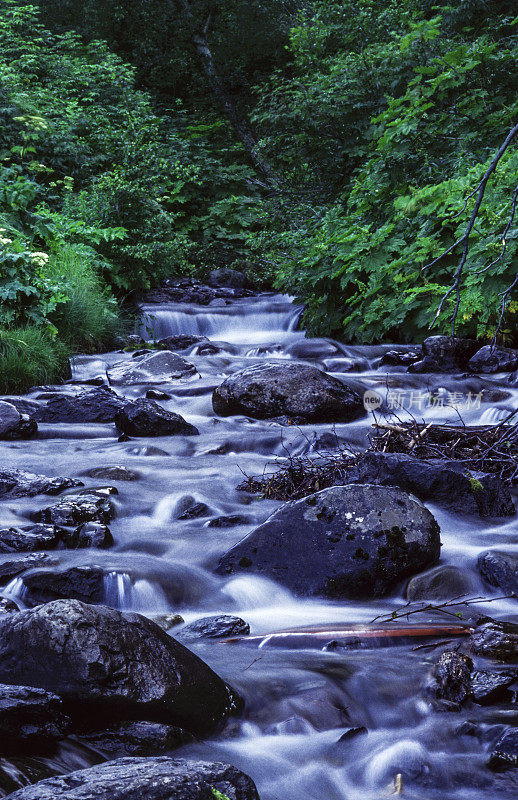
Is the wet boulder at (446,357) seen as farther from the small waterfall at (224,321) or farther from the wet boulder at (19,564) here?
the wet boulder at (19,564)

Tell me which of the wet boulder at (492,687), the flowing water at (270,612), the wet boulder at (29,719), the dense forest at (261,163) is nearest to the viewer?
the wet boulder at (29,719)

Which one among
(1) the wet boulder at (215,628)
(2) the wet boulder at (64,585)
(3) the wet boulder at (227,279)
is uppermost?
(3) the wet boulder at (227,279)

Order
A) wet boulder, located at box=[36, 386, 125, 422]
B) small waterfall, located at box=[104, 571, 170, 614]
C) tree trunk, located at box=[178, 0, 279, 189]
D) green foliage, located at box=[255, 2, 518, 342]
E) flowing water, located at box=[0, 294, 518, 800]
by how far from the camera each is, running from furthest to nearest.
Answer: tree trunk, located at box=[178, 0, 279, 189], green foliage, located at box=[255, 2, 518, 342], wet boulder, located at box=[36, 386, 125, 422], small waterfall, located at box=[104, 571, 170, 614], flowing water, located at box=[0, 294, 518, 800]

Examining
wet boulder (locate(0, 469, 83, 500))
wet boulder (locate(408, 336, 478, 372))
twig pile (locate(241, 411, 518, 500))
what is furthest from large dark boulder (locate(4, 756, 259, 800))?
wet boulder (locate(408, 336, 478, 372))

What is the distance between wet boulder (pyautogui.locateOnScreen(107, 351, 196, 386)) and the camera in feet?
33.2

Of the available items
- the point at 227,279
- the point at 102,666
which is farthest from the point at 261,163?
the point at 102,666

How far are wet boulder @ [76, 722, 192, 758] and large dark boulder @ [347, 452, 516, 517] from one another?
2517 millimetres

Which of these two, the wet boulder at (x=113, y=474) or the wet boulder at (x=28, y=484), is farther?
the wet boulder at (x=113, y=474)

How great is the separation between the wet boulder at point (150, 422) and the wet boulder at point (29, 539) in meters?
3.06

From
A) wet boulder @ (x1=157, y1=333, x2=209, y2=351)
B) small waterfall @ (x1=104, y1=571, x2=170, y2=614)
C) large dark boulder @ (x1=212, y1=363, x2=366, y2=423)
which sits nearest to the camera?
small waterfall @ (x1=104, y1=571, x2=170, y2=614)

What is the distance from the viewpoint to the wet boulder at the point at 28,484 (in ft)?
17.9

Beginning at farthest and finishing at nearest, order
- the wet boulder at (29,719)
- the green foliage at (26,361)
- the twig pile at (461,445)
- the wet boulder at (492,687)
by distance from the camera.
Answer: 1. the green foliage at (26,361)
2. the twig pile at (461,445)
3. the wet boulder at (492,687)
4. the wet boulder at (29,719)

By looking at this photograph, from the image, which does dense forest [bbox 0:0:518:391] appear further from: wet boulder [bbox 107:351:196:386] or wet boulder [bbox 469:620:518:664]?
wet boulder [bbox 469:620:518:664]

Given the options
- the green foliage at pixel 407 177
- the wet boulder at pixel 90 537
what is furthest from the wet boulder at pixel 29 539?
the green foliage at pixel 407 177
